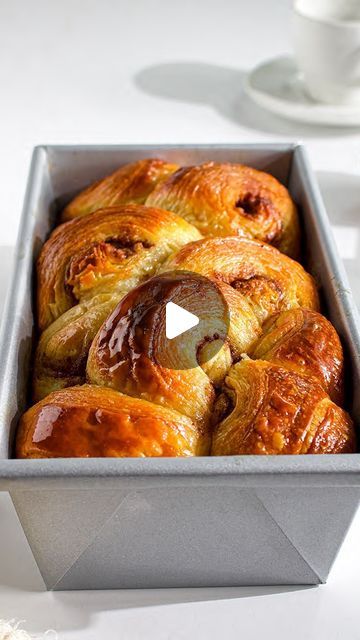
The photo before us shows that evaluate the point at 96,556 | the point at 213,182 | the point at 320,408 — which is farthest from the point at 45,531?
the point at 213,182

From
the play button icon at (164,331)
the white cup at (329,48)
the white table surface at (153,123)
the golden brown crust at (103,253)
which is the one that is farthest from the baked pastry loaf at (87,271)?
the white cup at (329,48)

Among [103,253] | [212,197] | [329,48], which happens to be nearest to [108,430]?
[103,253]

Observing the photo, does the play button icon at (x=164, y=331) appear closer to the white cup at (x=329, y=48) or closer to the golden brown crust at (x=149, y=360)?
the golden brown crust at (x=149, y=360)

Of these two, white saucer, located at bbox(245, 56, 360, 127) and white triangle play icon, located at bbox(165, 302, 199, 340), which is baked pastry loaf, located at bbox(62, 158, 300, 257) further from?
white saucer, located at bbox(245, 56, 360, 127)

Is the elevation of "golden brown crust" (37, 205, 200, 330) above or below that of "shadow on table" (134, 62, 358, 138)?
above

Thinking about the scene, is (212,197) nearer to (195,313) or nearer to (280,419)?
(195,313)

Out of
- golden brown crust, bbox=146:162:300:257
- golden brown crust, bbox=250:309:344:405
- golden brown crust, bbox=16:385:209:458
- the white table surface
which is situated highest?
golden brown crust, bbox=146:162:300:257

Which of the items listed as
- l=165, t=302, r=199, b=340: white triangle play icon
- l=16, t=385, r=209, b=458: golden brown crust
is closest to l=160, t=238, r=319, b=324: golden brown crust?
l=165, t=302, r=199, b=340: white triangle play icon
